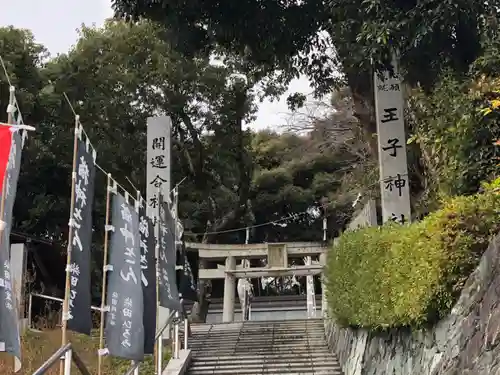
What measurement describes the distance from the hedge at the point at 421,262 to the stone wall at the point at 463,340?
0.49ft

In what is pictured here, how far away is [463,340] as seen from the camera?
14.0 ft

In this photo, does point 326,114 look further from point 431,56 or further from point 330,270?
point 431,56

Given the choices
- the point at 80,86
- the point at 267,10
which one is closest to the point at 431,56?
the point at 267,10

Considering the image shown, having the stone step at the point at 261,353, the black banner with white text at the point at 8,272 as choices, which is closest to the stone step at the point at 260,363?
the stone step at the point at 261,353

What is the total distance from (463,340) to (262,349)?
674 cm

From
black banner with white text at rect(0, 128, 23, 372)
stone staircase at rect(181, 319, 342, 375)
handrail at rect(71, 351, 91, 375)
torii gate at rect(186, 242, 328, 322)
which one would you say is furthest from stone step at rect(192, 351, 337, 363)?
torii gate at rect(186, 242, 328, 322)

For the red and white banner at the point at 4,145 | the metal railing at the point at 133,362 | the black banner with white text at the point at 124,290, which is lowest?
the metal railing at the point at 133,362

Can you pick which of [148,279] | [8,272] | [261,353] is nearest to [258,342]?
[261,353]

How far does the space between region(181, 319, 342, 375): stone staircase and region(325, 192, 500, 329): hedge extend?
2.09 meters

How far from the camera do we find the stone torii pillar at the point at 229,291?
1631 cm

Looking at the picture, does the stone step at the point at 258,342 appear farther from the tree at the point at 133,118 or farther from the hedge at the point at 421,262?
the tree at the point at 133,118

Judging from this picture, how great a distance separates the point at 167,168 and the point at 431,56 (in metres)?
6.13

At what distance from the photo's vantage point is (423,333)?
5.28 m

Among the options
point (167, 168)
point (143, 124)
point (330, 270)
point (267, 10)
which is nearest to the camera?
point (267, 10)
